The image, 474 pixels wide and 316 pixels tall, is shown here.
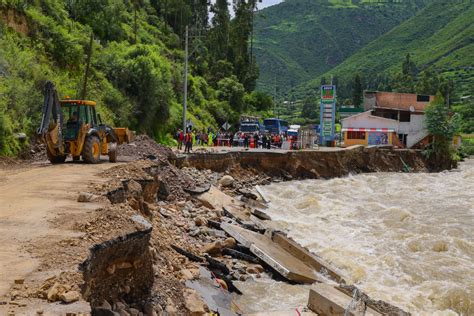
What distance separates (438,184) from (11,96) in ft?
98.7

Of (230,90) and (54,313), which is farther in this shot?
(230,90)

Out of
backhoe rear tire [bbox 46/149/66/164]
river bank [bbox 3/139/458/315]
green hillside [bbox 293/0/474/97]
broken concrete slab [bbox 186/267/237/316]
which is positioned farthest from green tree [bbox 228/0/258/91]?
green hillside [bbox 293/0/474/97]

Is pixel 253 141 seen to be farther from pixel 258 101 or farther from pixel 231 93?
pixel 258 101

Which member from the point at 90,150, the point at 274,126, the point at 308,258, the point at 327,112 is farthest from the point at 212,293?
the point at 274,126

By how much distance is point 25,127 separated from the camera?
62.8 ft

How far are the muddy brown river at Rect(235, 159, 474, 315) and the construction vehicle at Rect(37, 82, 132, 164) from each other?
7285mm

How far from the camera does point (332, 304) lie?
9102mm

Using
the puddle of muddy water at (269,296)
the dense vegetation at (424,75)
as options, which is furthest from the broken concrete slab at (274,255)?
the dense vegetation at (424,75)

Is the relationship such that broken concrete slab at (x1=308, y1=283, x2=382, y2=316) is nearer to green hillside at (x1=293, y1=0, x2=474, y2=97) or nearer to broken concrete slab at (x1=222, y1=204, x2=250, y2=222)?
broken concrete slab at (x1=222, y1=204, x2=250, y2=222)

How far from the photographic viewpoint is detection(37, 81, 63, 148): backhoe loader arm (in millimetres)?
15156

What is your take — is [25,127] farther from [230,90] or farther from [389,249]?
[230,90]

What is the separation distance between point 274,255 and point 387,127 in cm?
5003

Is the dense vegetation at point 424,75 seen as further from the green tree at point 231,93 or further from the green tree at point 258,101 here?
the green tree at point 231,93

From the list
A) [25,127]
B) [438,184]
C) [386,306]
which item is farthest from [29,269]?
[438,184]
